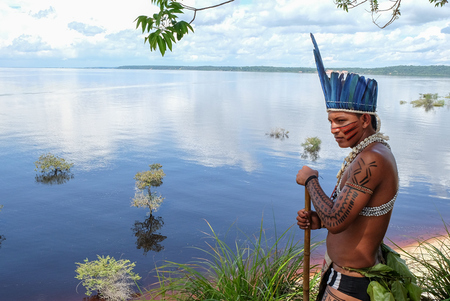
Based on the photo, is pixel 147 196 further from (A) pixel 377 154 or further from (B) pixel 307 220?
(A) pixel 377 154

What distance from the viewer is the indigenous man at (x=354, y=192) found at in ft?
8.09

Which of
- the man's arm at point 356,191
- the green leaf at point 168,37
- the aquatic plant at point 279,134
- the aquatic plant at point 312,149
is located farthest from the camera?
the aquatic plant at point 279,134

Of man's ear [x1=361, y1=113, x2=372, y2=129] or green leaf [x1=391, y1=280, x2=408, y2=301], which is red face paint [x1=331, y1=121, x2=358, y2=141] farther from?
green leaf [x1=391, y1=280, x2=408, y2=301]

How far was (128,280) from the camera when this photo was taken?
13406 mm

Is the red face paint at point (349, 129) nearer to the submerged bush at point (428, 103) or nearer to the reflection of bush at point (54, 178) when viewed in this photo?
the reflection of bush at point (54, 178)

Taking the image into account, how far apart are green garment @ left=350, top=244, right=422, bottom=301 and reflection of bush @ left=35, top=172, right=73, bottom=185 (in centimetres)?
2486

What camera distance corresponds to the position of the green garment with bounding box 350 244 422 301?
253 cm

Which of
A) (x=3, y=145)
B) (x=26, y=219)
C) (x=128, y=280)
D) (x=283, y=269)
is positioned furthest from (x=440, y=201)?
(x=3, y=145)

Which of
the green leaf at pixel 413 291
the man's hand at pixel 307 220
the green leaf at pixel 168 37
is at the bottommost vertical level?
the green leaf at pixel 413 291

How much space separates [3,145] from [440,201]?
113ft

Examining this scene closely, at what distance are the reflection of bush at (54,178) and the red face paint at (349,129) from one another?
977 inches

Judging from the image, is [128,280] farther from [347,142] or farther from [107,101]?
[107,101]

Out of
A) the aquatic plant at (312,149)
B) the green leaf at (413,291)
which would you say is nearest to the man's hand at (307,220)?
the green leaf at (413,291)

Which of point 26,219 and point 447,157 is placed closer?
point 26,219
